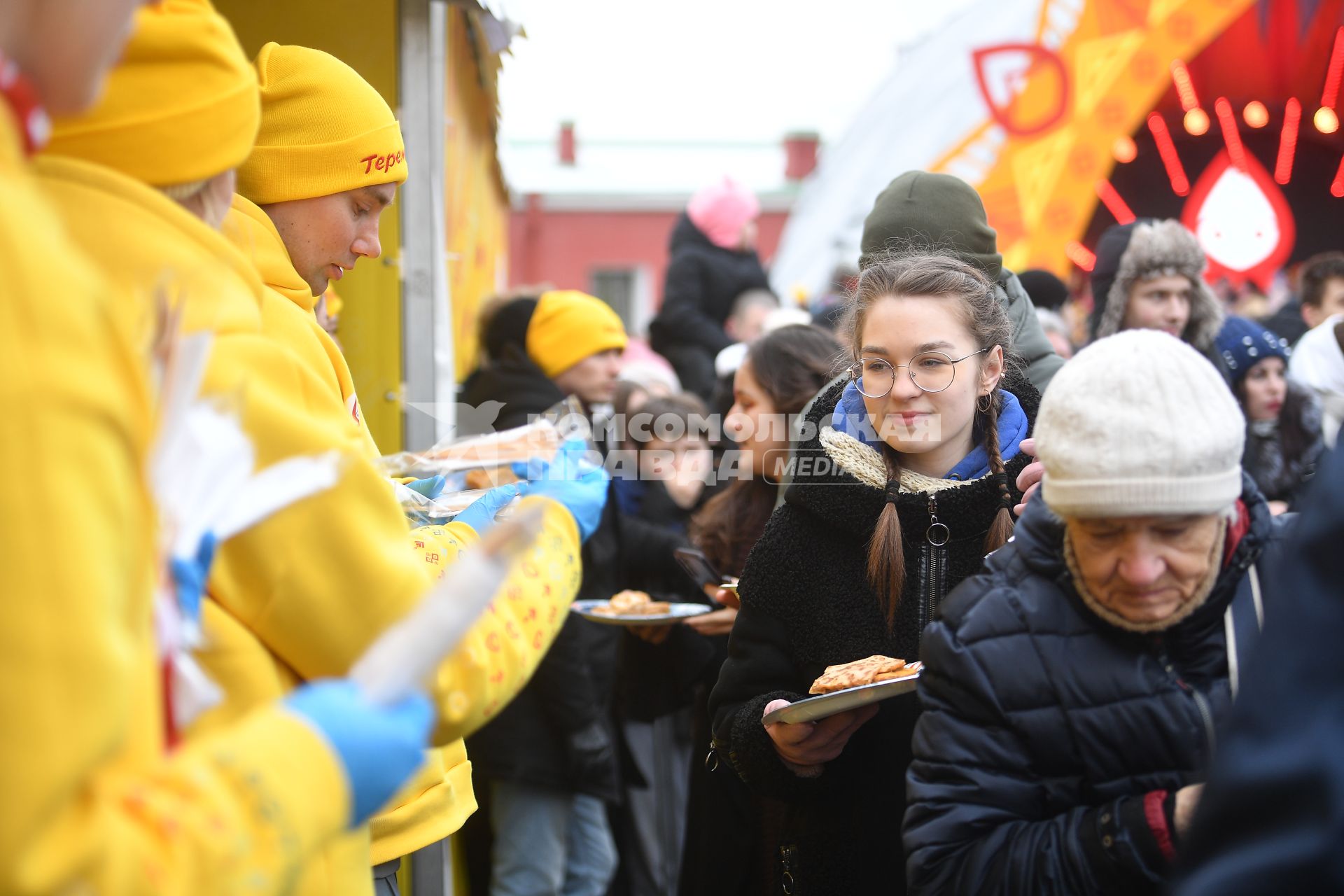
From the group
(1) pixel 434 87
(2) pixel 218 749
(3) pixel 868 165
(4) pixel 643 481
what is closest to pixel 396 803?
(2) pixel 218 749

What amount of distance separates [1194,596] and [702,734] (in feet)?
7.56

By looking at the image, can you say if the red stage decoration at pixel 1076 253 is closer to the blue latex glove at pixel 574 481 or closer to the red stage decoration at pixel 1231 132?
the red stage decoration at pixel 1231 132

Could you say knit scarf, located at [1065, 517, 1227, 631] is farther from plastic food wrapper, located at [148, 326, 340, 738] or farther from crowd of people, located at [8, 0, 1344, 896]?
plastic food wrapper, located at [148, 326, 340, 738]

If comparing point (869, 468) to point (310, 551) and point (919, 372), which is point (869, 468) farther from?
point (310, 551)

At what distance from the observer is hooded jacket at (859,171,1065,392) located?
318 centimetres

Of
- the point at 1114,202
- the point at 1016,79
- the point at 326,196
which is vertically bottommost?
the point at 1114,202

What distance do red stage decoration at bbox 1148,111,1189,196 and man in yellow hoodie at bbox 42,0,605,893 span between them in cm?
1348

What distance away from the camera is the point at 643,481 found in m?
5.30

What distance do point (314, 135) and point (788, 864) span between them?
1.67m

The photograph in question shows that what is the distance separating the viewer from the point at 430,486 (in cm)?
293

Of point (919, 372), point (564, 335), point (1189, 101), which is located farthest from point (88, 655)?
point (1189, 101)

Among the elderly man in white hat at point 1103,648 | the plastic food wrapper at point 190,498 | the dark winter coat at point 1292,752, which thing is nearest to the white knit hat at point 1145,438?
the elderly man in white hat at point 1103,648

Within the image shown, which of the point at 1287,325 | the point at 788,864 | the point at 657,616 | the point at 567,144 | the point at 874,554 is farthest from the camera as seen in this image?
the point at 567,144

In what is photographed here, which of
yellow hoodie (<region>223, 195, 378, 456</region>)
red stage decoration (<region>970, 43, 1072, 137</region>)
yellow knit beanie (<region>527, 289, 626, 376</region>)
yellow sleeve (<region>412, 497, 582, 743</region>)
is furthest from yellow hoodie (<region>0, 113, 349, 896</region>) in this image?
red stage decoration (<region>970, 43, 1072, 137</region>)
